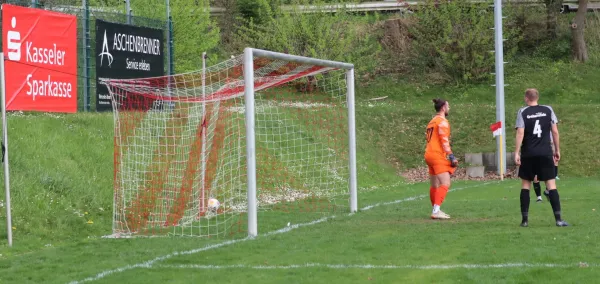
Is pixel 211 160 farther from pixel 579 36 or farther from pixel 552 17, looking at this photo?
pixel 552 17

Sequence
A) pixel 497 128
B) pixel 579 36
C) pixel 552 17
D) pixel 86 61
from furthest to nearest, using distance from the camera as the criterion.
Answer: pixel 552 17, pixel 579 36, pixel 497 128, pixel 86 61

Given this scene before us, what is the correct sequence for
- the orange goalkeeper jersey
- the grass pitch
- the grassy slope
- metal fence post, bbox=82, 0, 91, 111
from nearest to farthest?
the grass pitch, the orange goalkeeper jersey, metal fence post, bbox=82, 0, 91, 111, the grassy slope

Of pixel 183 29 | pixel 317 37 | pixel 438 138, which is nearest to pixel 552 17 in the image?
pixel 317 37

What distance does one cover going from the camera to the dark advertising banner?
20.5 metres

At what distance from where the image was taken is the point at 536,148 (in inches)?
486

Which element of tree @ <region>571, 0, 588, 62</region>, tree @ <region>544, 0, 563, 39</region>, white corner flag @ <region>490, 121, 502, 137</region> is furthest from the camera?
tree @ <region>544, 0, 563, 39</region>

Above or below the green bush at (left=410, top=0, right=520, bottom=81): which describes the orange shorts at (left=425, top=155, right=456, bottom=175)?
below

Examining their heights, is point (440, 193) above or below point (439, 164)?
below

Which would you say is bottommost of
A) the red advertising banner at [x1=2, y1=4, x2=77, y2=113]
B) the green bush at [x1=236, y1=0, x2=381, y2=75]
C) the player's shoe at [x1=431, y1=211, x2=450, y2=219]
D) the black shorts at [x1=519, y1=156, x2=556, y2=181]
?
the player's shoe at [x1=431, y1=211, x2=450, y2=219]

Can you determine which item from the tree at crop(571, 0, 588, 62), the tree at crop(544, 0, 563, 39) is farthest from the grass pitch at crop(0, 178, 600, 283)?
the tree at crop(544, 0, 563, 39)

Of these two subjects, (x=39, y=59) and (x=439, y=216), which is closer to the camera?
(x=439, y=216)

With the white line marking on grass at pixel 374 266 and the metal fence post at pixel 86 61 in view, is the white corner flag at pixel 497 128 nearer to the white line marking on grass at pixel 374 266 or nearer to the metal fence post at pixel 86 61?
the metal fence post at pixel 86 61

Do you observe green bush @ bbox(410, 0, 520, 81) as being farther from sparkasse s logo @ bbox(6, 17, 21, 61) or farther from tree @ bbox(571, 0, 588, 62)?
sparkasse s logo @ bbox(6, 17, 21, 61)

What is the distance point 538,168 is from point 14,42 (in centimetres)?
977
